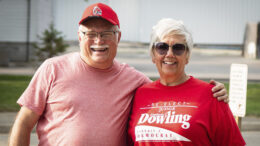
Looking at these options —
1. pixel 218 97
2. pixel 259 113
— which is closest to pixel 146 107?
pixel 218 97

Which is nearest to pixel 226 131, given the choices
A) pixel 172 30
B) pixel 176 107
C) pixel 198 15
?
pixel 176 107

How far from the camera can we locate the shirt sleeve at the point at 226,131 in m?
2.38

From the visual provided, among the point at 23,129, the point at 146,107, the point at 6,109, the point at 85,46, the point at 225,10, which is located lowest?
the point at 6,109

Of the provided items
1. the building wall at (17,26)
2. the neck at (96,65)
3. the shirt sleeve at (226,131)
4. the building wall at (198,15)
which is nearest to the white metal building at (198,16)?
the building wall at (198,15)

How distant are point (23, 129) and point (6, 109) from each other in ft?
19.0

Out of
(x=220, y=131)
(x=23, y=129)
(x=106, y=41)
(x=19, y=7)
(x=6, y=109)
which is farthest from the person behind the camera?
(x=19, y=7)

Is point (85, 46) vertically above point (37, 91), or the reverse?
point (85, 46)

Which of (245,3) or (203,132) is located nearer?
(203,132)

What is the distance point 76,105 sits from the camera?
2672 millimetres

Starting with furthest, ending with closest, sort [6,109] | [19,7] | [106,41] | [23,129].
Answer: [19,7] → [6,109] → [106,41] → [23,129]

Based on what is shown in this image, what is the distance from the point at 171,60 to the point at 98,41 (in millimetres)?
601

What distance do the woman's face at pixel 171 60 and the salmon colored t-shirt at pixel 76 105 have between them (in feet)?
1.36

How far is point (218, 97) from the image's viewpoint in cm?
248

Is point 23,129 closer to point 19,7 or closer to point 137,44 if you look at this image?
point 19,7
